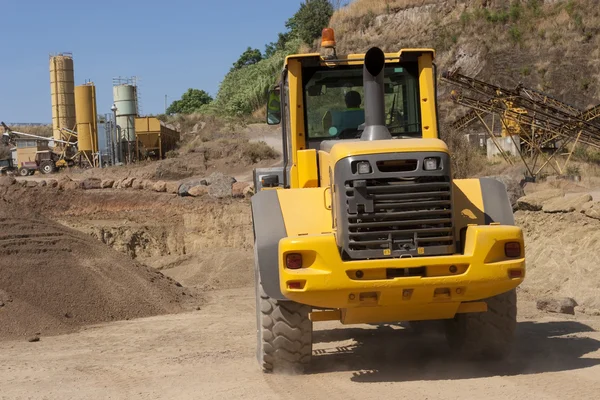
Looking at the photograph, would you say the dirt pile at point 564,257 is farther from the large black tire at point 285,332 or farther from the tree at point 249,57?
the tree at point 249,57

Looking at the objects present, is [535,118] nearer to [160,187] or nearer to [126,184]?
[160,187]

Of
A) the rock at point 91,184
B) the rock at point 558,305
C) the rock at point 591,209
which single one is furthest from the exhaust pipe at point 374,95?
the rock at point 91,184

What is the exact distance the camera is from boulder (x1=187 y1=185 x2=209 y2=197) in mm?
24531

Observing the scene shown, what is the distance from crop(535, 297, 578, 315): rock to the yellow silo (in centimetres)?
3830

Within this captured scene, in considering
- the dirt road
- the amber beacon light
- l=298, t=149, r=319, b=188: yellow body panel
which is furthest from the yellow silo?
l=298, t=149, r=319, b=188: yellow body panel

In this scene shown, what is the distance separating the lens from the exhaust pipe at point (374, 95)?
7.19 metres

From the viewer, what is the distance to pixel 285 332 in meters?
7.24

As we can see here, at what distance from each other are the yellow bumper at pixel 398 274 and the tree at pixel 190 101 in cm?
7274

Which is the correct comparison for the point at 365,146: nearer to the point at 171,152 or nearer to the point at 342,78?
the point at 342,78

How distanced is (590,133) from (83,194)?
15.7 m

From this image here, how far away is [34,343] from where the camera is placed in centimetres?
1020

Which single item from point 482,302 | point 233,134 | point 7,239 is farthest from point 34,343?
point 233,134

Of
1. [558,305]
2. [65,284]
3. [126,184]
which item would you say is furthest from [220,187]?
[558,305]

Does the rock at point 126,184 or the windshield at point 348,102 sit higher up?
the windshield at point 348,102
